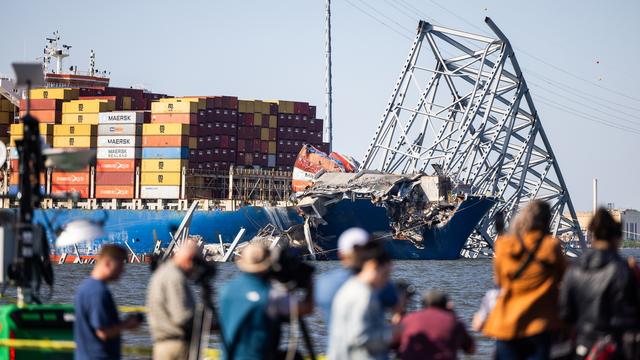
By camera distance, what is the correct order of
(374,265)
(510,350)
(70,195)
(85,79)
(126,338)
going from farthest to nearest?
(85,79) < (126,338) < (70,195) < (510,350) < (374,265)

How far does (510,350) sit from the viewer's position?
35.2ft

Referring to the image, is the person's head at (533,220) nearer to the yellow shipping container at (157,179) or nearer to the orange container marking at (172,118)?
the yellow shipping container at (157,179)

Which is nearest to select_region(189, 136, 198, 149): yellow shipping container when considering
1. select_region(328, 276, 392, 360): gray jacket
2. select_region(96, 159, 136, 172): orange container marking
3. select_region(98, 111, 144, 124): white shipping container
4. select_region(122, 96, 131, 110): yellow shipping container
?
select_region(98, 111, 144, 124): white shipping container

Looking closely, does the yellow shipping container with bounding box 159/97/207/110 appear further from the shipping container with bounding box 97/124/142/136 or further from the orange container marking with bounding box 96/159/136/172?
the orange container marking with bounding box 96/159/136/172

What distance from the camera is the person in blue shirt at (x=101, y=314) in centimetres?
1132

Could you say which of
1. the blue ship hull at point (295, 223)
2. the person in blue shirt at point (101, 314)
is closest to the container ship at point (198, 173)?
the blue ship hull at point (295, 223)

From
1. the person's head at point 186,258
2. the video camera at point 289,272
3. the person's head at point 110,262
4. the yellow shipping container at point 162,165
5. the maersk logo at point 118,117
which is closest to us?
the video camera at point 289,272

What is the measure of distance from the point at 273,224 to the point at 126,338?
206 ft

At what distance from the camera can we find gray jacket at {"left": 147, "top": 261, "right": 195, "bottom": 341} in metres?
11.1

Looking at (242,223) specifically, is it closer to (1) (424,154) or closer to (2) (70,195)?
(1) (424,154)

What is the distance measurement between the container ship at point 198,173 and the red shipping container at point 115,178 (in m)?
0.08

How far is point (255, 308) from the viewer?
10070 millimetres

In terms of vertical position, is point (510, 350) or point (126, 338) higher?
point (510, 350)

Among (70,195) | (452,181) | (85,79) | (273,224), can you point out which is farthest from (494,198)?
(70,195)
